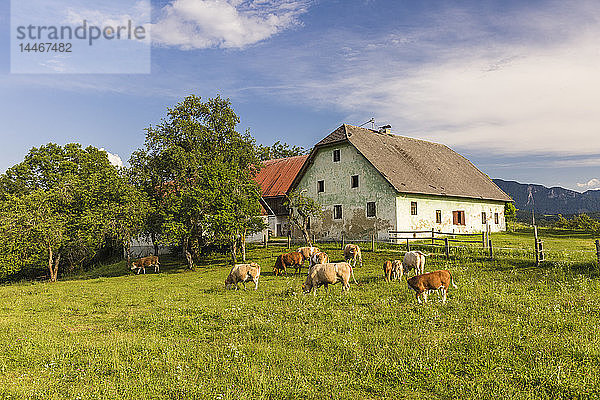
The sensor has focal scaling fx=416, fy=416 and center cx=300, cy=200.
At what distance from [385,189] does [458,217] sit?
952 cm

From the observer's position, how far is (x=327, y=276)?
1666 cm

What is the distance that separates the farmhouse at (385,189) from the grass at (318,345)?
18682 mm

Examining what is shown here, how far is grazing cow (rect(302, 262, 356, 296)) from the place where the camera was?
54.8ft

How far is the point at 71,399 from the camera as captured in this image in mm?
7684

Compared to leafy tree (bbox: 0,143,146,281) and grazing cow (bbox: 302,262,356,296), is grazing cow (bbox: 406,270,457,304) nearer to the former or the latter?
grazing cow (bbox: 302,262,356,296)

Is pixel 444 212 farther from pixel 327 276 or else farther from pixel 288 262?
pixel 327 276

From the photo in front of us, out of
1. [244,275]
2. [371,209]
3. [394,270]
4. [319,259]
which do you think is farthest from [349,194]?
[244,275]

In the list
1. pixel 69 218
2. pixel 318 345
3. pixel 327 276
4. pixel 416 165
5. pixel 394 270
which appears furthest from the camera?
pixel 416 165

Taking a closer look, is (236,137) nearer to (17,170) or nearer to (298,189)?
(298,189)

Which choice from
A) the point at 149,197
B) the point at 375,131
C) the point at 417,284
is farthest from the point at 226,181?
the point at 417,284

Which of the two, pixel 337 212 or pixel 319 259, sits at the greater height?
pixel 337 212

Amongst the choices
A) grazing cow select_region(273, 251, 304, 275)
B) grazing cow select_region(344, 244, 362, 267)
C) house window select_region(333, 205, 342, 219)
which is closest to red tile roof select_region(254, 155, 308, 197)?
house window select_region(333, 205, 342, 219)

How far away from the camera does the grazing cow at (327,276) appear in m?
16.7

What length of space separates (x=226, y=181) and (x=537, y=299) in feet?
80.9
